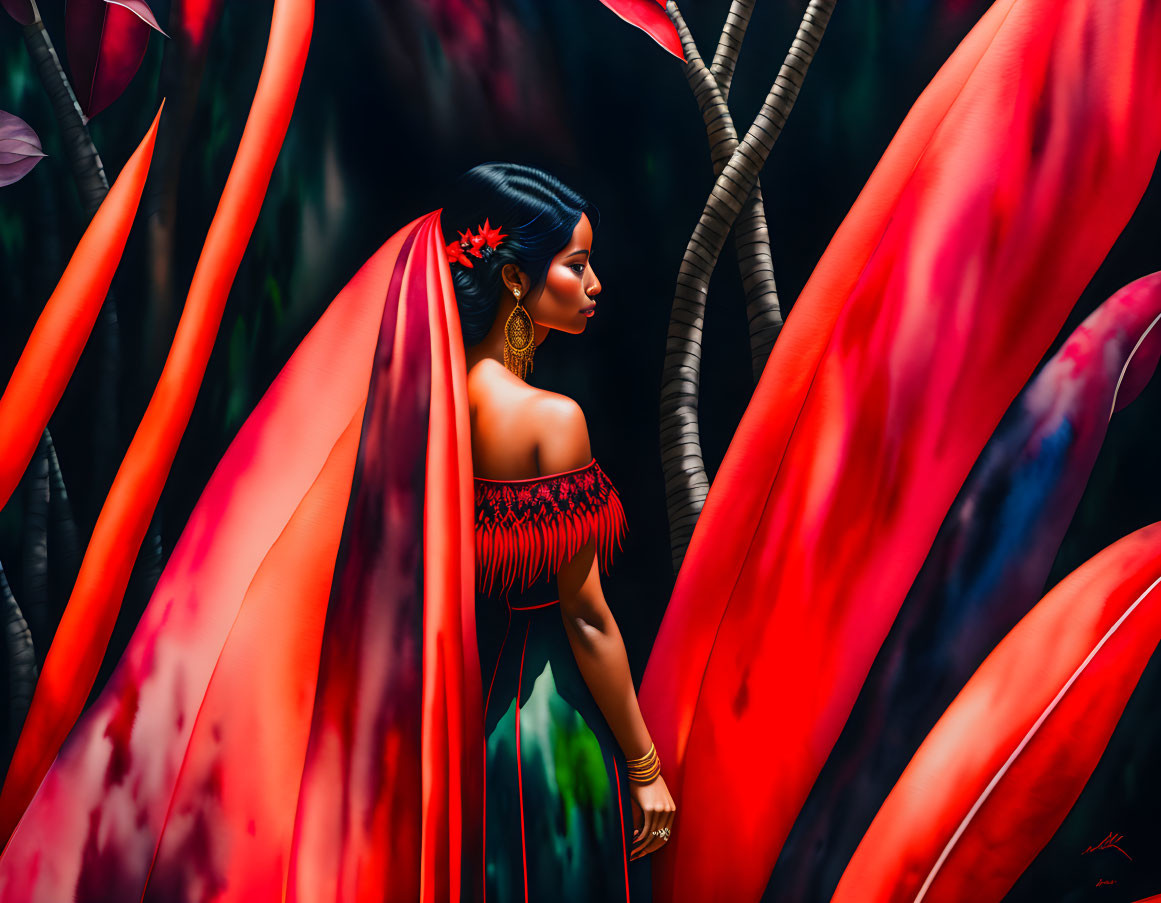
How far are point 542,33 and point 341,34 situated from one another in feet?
1.14

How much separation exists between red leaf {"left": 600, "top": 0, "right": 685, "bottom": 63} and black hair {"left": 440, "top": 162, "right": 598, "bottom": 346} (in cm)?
33

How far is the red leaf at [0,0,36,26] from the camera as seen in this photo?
1.34 m

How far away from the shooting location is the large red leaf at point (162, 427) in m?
1.34

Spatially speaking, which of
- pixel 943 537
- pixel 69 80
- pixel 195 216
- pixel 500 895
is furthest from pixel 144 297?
pixel 943 537

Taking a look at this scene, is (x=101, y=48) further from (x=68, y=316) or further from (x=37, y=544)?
(x=37, y=544)

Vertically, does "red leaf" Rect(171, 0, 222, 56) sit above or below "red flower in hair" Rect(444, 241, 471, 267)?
above

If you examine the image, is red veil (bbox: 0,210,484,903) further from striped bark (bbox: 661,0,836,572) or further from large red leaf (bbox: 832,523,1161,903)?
large red leaf (bbox: 832,523,1161,903)

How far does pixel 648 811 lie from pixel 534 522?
514mm

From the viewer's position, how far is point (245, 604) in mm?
1251

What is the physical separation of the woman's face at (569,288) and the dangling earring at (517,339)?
18 mm

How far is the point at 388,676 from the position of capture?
3.96 feet
